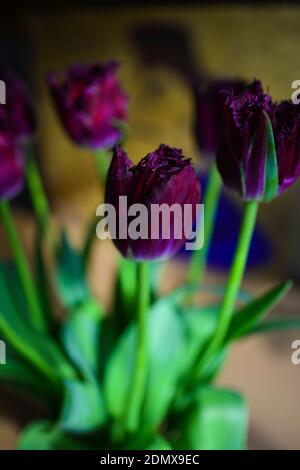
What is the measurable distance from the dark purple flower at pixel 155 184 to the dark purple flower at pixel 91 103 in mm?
94

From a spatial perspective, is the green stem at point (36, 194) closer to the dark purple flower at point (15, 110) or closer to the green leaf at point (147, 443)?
the dark purple flower at point (15, 110)

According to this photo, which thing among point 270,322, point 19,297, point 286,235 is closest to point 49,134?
point 286,235

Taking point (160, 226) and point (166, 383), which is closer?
point (160, 226)

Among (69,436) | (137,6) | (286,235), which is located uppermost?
(137,6)

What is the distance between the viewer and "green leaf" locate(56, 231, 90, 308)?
413 mm

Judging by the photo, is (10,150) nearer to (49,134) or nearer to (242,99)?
(242,99)

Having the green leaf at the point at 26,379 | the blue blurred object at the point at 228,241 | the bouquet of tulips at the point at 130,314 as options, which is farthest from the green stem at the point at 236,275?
the blue blurred object at the point at 228,241

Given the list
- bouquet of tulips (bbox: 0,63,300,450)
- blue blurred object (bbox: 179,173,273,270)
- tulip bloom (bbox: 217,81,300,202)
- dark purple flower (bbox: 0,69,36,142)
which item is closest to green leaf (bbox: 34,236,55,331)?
bouquet of tulips (bbox: 0,63,300,450)

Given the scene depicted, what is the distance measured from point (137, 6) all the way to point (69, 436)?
2.14ft

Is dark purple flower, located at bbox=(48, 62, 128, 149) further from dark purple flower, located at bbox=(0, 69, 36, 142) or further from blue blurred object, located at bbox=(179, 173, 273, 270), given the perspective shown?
A: blue blurred object, located at bbox=(179, 173, 273, 270)

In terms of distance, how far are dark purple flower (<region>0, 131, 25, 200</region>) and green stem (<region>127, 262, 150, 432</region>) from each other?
0.38ft

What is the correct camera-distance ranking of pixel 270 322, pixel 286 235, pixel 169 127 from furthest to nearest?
pixel 169 127 → pixel 286 235 → pixel 270 322

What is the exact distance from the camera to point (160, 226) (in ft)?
0.82

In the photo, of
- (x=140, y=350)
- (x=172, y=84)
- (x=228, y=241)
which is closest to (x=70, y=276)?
(x=140, y=350)
